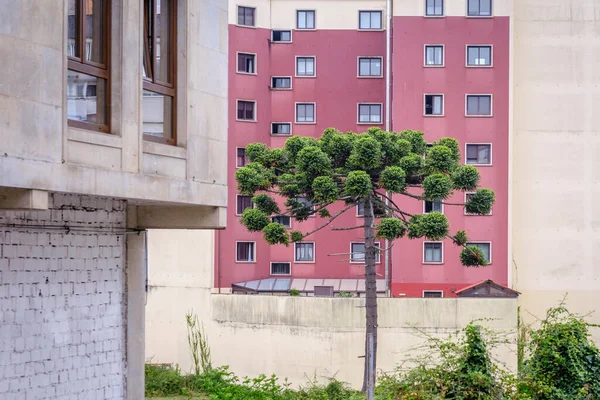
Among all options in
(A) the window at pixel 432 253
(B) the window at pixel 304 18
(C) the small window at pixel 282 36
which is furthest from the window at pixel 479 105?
(C) the small window at pixel 282 36

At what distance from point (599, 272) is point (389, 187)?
13.2 meters

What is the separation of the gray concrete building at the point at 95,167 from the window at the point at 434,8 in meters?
26.0

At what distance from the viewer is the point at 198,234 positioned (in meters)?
34.0

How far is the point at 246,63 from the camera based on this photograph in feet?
126

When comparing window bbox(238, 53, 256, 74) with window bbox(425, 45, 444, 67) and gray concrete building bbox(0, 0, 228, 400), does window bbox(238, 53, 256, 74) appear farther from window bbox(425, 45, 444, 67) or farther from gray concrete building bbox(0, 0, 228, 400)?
gray concrete building bbox(0, 0, 228, 400)

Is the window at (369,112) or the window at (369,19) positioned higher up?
the window at (369,19)

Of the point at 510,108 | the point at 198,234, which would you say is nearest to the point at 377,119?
the point at 510,108

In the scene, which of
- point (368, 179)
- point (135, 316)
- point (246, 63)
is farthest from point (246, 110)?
point (135, 316)

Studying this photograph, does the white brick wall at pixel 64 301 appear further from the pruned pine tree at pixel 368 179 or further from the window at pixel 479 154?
the window at pixel 479 154

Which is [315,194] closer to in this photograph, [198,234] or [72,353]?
[198,234]

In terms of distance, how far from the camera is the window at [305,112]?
38875 millimetres

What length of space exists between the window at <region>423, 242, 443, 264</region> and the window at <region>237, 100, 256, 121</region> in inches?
335

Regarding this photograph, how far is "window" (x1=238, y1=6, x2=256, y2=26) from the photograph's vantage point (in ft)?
125

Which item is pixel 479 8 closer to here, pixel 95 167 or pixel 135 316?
pixel 135 316
